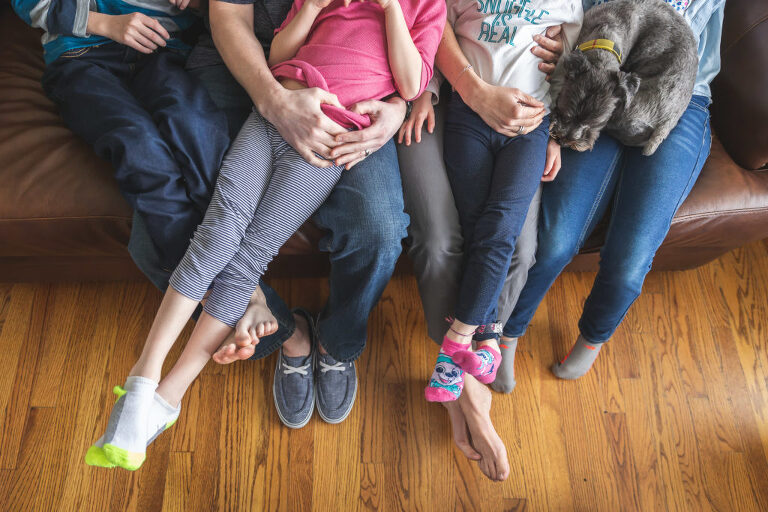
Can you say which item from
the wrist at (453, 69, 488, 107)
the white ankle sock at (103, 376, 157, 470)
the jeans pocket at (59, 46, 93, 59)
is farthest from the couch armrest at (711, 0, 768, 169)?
the jeans pocket at (59, 46, 93, 59)

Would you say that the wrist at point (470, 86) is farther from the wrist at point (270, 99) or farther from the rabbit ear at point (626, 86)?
the wrist at point (270, 99)

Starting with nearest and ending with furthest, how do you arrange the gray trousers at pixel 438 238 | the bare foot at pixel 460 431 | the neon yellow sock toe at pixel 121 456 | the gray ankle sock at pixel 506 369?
1. the neon yellow sock toe at pixel 121 456
2. the gray trousers at pixel 438 238
3. the bare foot at pixel 460 431
4. the gray ankle sock at pixel 506 369

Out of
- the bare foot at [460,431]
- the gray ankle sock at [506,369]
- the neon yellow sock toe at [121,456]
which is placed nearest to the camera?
the neon yellow sock toe at [121,456]

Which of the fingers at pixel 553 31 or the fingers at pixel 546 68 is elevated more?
the fingers at pixel 553 31

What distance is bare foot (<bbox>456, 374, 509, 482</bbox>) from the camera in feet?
4.54

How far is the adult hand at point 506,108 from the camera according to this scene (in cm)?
130

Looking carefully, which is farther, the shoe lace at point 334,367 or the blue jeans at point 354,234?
the shoe lace at point 334,367

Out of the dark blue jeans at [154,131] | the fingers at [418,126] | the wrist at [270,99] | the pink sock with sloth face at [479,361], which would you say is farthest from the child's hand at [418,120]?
the pink sock with sloth face at [479,361]

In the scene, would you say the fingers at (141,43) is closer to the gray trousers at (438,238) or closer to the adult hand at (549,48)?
the gray trousers at (438,238)

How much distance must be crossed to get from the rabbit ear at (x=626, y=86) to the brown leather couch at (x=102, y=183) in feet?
1.07

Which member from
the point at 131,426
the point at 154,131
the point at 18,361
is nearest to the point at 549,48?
the point at 154,131

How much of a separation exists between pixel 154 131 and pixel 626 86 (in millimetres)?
1089

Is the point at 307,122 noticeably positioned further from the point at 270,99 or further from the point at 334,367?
the point at 334,367

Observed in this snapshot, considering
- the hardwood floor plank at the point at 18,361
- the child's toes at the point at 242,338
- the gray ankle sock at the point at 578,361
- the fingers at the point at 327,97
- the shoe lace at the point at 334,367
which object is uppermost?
the fingers at the point at 327,97
